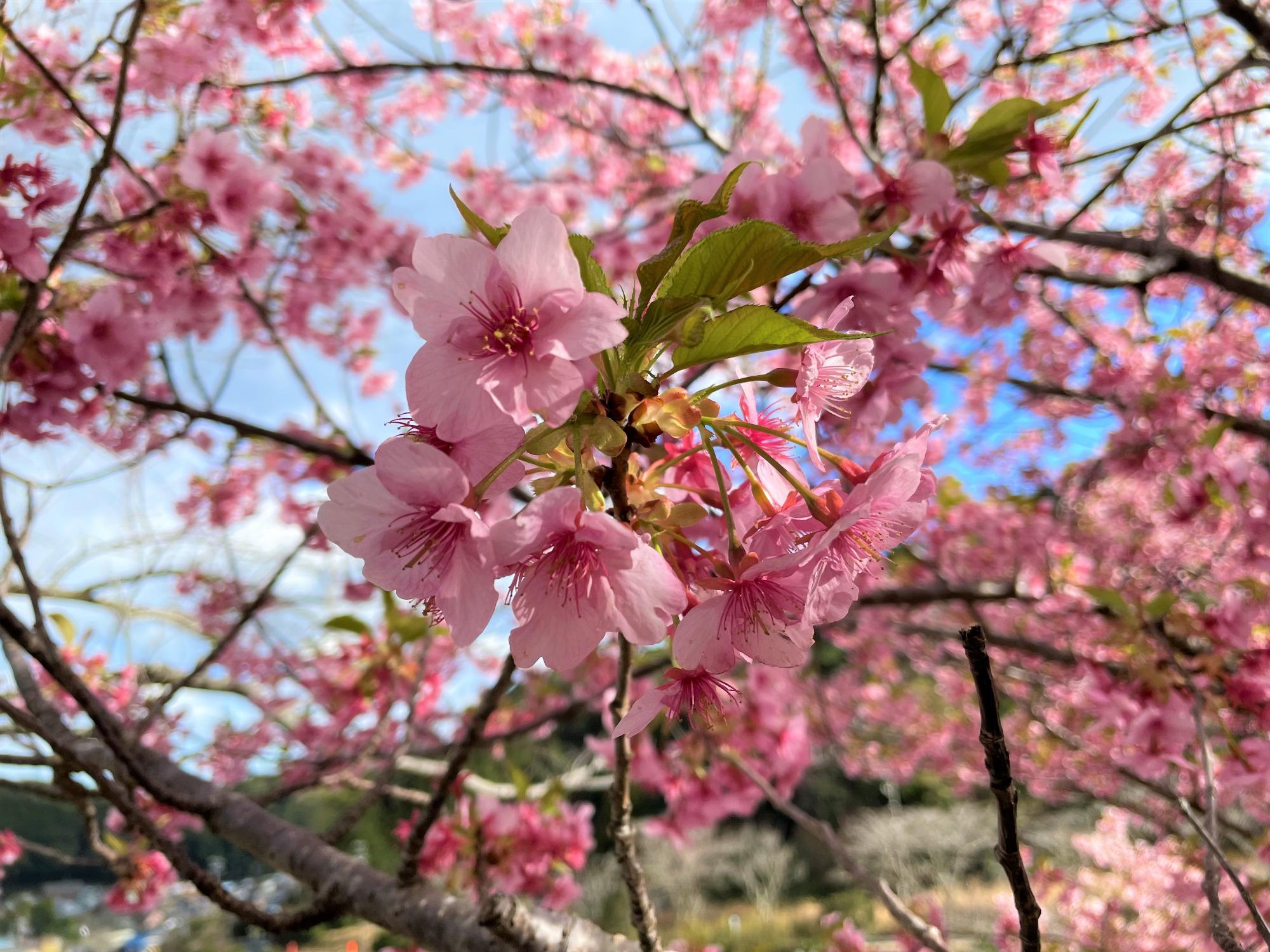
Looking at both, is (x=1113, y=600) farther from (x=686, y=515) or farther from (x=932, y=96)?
(x=686, y=515)

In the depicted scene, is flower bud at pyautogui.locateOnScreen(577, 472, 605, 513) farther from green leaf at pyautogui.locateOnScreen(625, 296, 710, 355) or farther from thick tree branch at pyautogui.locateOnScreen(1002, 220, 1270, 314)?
thick tree branch at pyautogui.locateOnScreen(1002, 220, 1270, 314)

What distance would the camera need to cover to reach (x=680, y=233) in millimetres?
722

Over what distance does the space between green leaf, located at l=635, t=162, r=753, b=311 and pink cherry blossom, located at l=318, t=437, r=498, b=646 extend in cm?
27

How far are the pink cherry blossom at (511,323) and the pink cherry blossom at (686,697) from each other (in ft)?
1.01

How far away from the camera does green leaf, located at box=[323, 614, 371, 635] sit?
2.30 metres

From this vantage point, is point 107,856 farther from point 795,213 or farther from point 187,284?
point 795,213

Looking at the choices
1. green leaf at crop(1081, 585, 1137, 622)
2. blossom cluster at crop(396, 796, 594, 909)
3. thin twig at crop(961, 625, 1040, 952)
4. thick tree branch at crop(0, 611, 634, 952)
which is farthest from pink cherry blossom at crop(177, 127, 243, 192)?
green leaf at crop(1081, 585, 1137, 622)

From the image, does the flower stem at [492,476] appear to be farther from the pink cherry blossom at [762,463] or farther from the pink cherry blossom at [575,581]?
the pink cherry blossom at [762,463]

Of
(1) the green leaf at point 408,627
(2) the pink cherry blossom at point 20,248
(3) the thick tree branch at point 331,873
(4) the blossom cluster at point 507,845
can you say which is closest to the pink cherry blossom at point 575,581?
A: (3) the thick tree branch at point 331,873

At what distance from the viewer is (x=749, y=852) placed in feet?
43.7

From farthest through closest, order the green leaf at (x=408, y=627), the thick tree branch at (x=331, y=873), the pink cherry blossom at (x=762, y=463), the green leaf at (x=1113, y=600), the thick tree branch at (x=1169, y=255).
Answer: the green leaf at (x=408, y=627) → the thick tree branch at (x=1169, y=255) → the green leaf at (x=1113, y=600) → the thick tree branch at (x=331, y=873) → the pink cherry blossom at (x=762, y=463)

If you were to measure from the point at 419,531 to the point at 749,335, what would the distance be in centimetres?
39

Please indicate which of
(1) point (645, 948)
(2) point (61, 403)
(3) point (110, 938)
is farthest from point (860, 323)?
(3) point (110, 938)

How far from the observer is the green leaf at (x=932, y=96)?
4.54 feet
